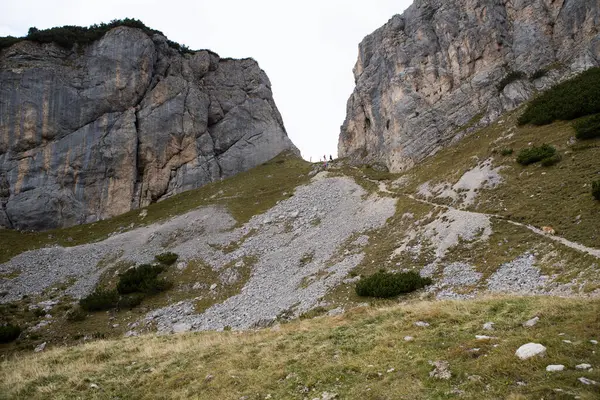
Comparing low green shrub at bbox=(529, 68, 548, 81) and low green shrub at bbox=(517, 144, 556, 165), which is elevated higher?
low green shrub at bbox=(529, 68, 548, 81)

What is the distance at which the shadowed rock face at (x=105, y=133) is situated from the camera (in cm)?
7050

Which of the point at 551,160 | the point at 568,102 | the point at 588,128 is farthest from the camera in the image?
the point at 568,102

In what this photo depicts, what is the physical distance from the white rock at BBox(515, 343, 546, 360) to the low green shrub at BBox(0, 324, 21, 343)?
1424 inches

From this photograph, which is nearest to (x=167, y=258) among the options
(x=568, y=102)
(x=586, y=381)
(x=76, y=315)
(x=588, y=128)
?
(x=76, y=315)

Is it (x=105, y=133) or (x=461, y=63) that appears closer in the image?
(x=461, y=63)

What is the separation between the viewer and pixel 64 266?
45.1m

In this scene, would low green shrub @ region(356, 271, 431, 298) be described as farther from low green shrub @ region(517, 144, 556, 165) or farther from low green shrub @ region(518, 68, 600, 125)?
low green shrub @ region(518, 68, 600, 125)

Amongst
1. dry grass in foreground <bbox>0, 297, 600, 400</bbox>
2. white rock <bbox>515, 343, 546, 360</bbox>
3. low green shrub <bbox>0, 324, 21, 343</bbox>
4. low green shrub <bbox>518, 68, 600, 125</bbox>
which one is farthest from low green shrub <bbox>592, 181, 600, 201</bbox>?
low green shrub <bbox>0, 324, 21, 343</bbox>

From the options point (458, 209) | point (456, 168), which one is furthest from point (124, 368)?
point (456, 168)

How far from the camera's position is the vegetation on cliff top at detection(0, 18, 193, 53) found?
261ft

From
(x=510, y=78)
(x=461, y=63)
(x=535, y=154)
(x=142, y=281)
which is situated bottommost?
(x=535, y=154)

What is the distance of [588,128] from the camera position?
3234 centimetres

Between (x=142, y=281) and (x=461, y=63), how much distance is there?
56433 mm

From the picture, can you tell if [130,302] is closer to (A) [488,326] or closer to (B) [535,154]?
(A) [488,326]
